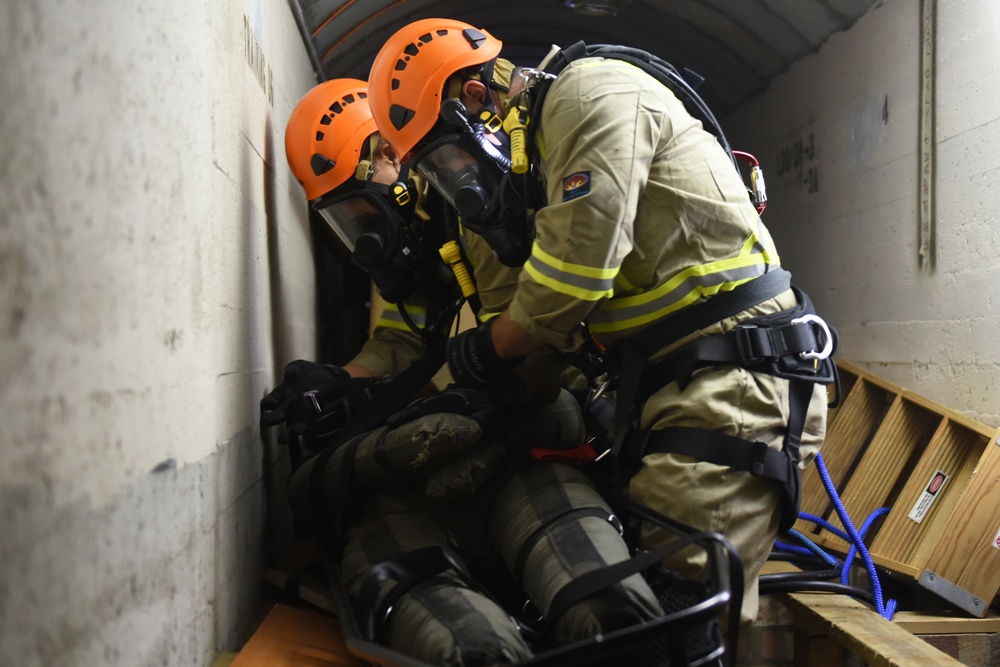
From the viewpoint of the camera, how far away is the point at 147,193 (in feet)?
4.91

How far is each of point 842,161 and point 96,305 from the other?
4.21 meters

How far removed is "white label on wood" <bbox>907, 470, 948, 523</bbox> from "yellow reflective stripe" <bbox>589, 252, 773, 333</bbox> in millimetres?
1810

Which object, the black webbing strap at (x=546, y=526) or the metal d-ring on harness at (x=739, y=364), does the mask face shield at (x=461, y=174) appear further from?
the black webbing strap at (x=546, y=526)

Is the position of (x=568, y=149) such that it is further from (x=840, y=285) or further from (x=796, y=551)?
(x=840, y=285)

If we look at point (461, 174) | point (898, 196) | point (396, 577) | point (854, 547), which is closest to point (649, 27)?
point (898, 196)

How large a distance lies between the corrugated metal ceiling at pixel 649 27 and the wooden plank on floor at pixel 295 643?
2.82m

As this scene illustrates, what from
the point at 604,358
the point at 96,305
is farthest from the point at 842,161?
the point at 96,305

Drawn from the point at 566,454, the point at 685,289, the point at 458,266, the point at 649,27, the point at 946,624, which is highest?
the point at 649,27

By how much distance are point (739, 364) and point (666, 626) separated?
0.94m

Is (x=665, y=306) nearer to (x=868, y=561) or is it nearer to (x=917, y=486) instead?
(x=868, y=561)

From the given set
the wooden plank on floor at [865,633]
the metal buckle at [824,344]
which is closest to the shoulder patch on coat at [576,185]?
the metal buckle at [824,344]

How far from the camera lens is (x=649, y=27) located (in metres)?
5.33

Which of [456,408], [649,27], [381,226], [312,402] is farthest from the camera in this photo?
[649,27]

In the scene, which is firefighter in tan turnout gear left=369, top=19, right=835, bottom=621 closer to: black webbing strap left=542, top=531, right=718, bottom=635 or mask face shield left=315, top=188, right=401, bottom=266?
black webbing strap left=542, top=531, right=718, bottom=635
